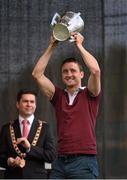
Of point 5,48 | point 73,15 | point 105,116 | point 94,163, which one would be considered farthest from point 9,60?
point 94,163

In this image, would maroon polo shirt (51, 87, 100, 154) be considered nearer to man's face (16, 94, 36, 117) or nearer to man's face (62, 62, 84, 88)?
man's face (62, 62, 84, 88)

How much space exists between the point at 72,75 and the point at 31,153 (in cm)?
63

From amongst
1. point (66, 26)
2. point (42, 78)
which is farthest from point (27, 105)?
point (66, 26)

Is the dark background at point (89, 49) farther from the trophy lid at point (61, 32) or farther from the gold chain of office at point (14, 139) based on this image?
the trophy lid at point (61, 32)

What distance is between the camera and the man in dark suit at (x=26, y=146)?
3.57 meters

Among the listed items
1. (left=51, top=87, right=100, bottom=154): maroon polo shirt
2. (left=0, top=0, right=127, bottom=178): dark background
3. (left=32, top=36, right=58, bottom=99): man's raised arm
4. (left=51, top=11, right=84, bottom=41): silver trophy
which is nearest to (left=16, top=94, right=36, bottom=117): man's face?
(left=32, top=36, right=58, bottom=99): man's raised arm

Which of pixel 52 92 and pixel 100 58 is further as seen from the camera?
pixel 100 58

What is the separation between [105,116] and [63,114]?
131 cm

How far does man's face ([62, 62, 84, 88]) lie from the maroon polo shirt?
0.25 ft

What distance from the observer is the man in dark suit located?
11.7 feet

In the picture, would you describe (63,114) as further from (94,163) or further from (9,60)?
(9,60)

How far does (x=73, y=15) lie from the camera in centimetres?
350

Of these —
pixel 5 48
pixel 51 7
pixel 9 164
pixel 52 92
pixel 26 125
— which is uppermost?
pixel 51 7

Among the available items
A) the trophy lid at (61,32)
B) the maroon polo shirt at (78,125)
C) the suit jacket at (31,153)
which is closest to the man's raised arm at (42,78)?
the trophy lid at (61,32)
